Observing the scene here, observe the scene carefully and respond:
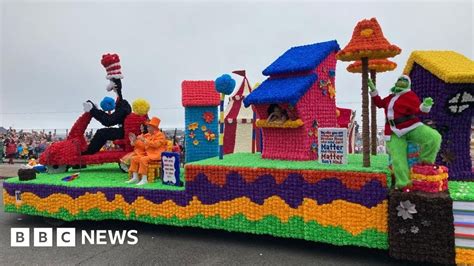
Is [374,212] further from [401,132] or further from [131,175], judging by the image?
[131,175]

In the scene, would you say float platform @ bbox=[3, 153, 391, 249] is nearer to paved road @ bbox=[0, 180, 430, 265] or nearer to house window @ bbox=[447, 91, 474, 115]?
paved road @ bbox=[0, 180, 430, 265]

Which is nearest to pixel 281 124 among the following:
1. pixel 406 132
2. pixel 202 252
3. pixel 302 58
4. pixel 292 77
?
pixel 292 77

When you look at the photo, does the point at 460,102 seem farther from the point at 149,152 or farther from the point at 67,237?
the point at 67,237

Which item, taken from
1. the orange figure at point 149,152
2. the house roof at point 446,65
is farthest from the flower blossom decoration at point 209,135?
the house roof at point 446,65

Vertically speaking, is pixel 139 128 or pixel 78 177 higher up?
pixel 139 128

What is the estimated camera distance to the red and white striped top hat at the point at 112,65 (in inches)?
325

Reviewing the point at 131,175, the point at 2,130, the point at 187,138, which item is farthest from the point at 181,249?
the point at 2,130

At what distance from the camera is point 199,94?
7980 millimetres

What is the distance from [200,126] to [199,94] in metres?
0.70

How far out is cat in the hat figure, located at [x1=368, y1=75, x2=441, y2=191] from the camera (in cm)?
454

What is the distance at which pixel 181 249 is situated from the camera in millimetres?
5711

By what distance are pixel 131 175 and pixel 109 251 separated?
1.66 m

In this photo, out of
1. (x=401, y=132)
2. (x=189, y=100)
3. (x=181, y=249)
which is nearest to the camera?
(x=401, y=132)

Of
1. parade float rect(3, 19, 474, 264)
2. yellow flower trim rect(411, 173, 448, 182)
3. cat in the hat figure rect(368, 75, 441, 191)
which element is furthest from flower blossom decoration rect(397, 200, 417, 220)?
yellow flower trim rect(411, 173, 448, 182)
